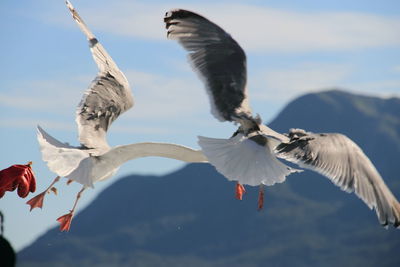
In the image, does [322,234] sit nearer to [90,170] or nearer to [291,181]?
[291,181]

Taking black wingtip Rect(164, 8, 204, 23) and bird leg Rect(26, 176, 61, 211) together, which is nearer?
black wingtip Rect(164, 8, 204, 23)

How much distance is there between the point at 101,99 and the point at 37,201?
1.36 m

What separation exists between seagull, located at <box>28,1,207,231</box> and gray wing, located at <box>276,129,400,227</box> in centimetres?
132

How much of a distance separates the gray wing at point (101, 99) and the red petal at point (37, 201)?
3.32ft

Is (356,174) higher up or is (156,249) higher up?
(356,174)

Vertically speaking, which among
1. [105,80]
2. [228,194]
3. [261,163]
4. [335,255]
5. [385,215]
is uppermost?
[105,80]

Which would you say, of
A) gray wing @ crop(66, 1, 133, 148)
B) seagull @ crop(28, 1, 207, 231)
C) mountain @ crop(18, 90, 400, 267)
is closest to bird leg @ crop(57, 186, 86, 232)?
seagull @ crop(28, 1, 207, 231)

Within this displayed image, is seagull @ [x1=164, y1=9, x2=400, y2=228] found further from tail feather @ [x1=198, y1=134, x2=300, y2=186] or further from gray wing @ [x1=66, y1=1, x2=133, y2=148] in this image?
gray wing @ [x1=66, y1=1, x2=133, y2=148]

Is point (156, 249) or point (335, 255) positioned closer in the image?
point (335, 255)

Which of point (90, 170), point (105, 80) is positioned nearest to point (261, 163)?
point (90, 170)

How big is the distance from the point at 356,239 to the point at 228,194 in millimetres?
20245

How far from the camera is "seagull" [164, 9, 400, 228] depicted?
21.7 ft

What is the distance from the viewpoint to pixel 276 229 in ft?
379

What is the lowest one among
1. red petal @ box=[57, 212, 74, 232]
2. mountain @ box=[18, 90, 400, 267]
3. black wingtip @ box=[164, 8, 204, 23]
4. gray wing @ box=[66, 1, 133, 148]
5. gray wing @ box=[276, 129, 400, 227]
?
mountain @ box=[18, 90, 400, 267]
